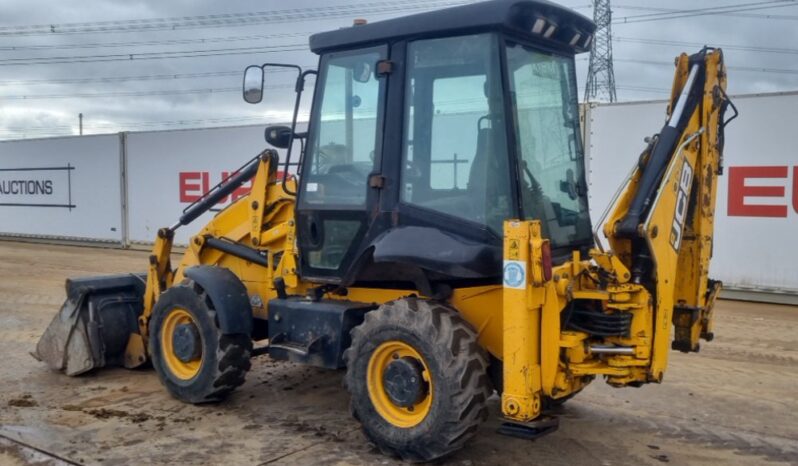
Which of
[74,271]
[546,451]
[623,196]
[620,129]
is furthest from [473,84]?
[74,271]

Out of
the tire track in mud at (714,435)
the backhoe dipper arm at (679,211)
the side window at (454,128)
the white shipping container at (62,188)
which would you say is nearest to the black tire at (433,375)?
the side window at (454,128)

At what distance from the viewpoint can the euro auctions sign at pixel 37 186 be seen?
19031mm

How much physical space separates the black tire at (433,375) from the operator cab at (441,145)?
29cm

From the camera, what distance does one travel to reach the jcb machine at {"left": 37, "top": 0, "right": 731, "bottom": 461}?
168 inches

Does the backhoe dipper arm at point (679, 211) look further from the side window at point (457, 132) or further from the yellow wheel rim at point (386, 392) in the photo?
the yellow wheel rim at point (386, 392)

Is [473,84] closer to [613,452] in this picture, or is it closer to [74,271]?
[613,452]

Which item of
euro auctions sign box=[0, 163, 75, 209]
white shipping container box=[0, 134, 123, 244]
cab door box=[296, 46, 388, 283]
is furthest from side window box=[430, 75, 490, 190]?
euro auctions sign box=[0, 163, 75, 209]

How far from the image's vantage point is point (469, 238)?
4.48 m

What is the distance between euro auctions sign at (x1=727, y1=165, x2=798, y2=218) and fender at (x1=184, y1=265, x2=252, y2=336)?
24.9 ft

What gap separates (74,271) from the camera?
1420 centimetres

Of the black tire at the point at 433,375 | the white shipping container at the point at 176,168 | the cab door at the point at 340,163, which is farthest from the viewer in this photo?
the white shipping container at the point at 176,168

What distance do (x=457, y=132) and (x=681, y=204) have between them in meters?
1.35

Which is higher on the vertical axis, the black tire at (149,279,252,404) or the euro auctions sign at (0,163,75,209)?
the euro auctions sign at (0,163,75,209)

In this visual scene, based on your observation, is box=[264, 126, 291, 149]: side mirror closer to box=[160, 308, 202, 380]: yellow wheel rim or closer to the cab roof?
the cab roof
